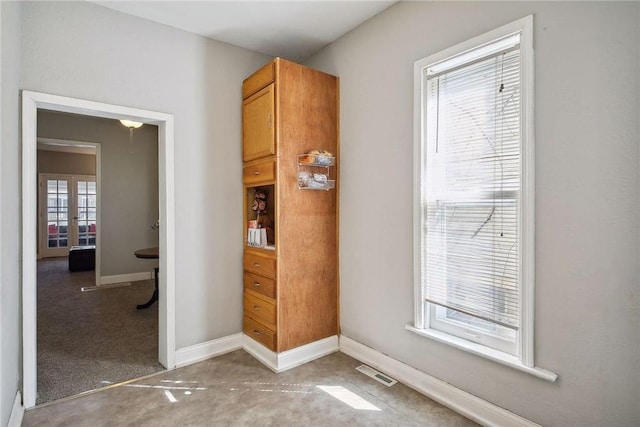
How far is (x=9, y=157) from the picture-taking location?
5.85ft

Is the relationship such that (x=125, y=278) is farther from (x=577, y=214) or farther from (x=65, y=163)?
(x=577, y=214)

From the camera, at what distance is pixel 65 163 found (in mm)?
8180

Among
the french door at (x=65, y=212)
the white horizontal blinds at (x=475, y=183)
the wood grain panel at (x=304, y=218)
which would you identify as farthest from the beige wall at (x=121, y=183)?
the white horizontal blinds at (x=475, y=183)

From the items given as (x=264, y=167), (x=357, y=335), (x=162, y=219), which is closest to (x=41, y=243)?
(x=162, y=219)

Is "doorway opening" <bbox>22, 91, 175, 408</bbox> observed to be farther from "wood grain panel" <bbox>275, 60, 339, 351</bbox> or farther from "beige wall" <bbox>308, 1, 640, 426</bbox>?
"beige wall" <bbox>308, 1, 640, 426</bbox>

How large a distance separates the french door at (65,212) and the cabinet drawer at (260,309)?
664cm

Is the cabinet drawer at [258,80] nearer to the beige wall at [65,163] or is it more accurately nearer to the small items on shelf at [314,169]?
the small items on shelf at [314,169]

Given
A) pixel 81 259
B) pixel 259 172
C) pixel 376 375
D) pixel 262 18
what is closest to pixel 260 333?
pixel 376 375

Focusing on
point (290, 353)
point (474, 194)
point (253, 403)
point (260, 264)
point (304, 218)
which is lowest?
point (253, 403)

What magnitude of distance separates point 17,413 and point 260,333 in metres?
1.52

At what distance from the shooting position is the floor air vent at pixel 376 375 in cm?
237

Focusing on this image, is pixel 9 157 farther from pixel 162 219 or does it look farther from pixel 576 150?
pixel 576 150

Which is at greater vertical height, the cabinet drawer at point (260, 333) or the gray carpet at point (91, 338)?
the cabinet drawer at point (260, 333)

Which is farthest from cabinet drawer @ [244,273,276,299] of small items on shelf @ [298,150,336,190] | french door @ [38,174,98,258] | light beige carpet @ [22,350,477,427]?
french door @ [38,174,98,258]
